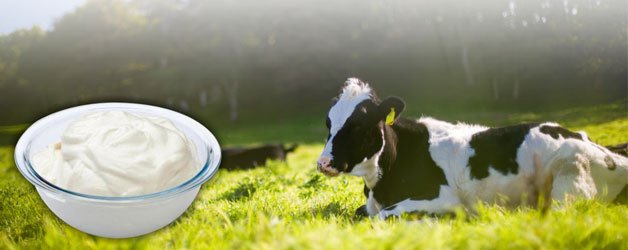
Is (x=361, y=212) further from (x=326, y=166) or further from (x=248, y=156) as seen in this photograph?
(x=248, y=156)

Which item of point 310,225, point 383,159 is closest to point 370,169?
point 383,159

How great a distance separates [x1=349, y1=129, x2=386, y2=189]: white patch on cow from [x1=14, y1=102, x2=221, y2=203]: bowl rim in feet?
2.95

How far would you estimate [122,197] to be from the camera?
10.9 feet

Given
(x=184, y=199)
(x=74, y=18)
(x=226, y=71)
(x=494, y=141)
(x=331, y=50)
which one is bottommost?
(x=226, y=71)

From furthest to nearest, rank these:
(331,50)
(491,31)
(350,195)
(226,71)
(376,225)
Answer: (226,71), (331,50), (491,31), (350,195), (376,225)

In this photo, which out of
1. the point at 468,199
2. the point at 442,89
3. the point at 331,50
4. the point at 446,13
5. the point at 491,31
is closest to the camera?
the point at 468,199

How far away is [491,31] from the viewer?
965 centimetres

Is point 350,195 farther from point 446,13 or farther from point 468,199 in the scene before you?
Answer: point 446,13

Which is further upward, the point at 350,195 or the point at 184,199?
the point at 184,199

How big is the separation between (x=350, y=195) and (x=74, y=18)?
446 centimetres

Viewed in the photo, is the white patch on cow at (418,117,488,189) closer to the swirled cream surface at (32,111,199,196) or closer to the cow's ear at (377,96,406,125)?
the cow's ear at (377,96,406,125)

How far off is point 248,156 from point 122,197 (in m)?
6.29

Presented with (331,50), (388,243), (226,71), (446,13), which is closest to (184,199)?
(388,243)

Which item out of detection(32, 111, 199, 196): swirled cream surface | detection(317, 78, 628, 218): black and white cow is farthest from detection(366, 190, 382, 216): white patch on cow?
detection(32, 111, 199, 196): swirled cream surface
